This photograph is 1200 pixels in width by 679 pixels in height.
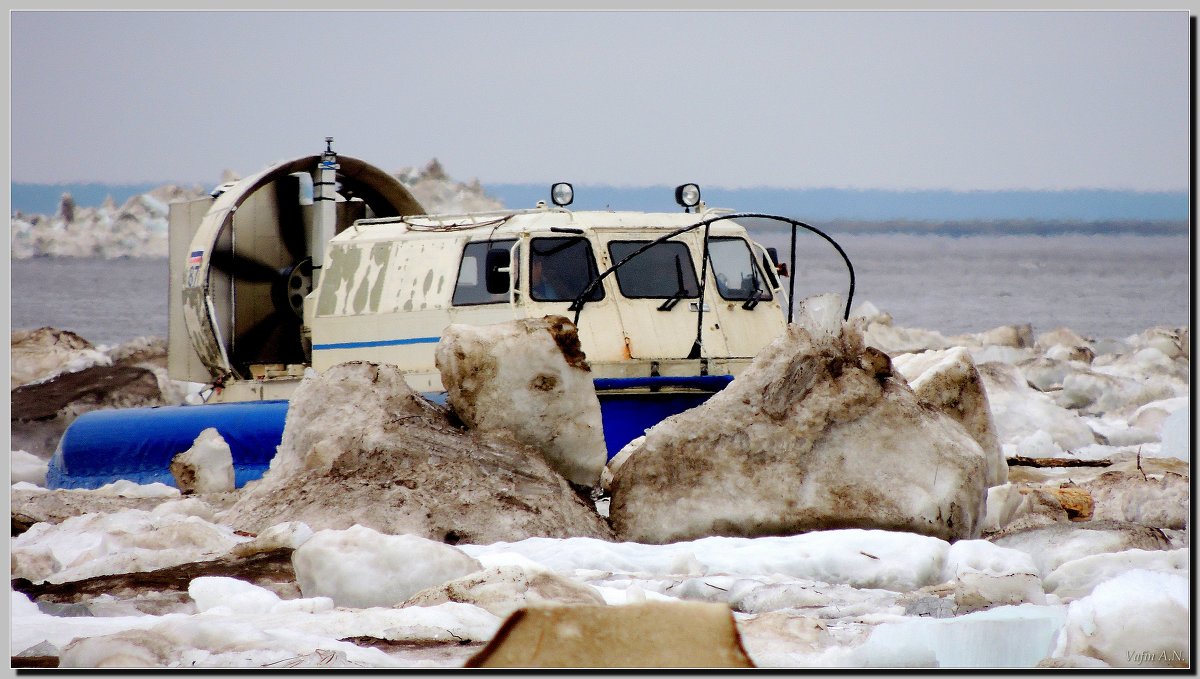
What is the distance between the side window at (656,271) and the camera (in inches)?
399

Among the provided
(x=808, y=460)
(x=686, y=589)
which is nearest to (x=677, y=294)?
(x=808, y=460)

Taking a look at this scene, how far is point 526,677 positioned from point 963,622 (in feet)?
4.18

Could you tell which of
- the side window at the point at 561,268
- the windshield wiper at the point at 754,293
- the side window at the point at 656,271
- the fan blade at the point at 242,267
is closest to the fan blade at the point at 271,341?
the fan blade at the point at 242,267

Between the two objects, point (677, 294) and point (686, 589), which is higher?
point (677, 294)

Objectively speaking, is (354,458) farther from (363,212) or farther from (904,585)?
(363,212)

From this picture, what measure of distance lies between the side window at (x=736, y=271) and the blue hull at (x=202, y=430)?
3.61 ft

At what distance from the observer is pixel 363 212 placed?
→ 12.3 metres

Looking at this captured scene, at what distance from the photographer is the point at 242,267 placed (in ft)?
37.8

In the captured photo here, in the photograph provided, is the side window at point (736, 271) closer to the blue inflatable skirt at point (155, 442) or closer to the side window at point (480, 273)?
the side window at point (480, 273)

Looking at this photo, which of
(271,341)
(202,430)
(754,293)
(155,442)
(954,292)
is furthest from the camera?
(954,292)

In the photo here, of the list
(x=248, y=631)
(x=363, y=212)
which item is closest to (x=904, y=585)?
(x=248, y=631)

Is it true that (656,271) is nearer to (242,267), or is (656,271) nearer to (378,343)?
(378,343)

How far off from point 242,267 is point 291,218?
2.09 feet

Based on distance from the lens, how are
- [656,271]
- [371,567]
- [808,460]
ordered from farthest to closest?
1. [656,271]
2. [808,460]
3. [371,567]
